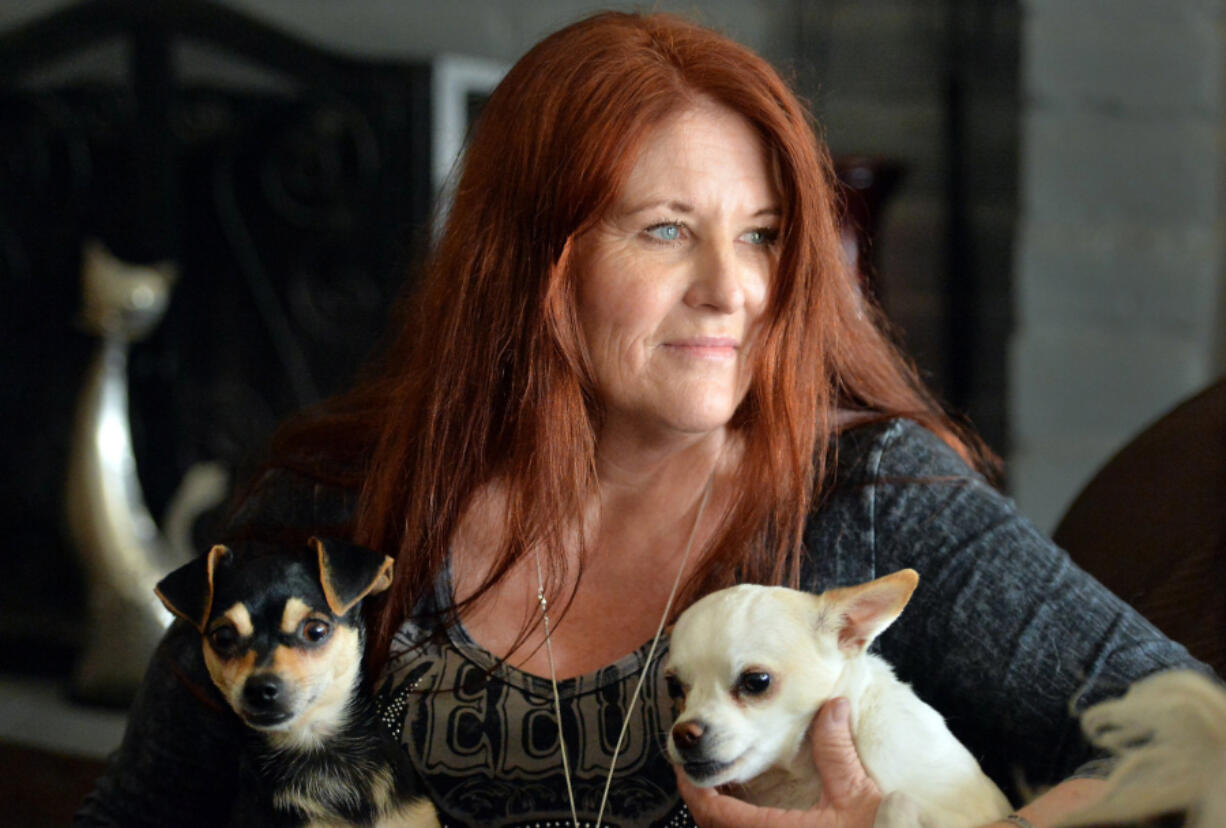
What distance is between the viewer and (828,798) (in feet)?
2.09

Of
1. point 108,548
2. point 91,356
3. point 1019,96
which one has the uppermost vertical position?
point 1019,96

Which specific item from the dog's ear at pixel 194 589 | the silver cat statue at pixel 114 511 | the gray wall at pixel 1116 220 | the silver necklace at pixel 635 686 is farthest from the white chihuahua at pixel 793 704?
the silver cat statue at pixel 114 511

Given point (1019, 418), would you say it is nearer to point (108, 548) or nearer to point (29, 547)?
point (108, 548)

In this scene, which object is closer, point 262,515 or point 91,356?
point 262,515

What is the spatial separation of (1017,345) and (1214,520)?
986mm

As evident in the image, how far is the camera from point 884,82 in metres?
2.27

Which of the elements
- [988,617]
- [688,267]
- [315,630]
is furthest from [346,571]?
[988,617]

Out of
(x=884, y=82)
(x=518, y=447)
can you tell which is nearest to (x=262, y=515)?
(x=518, y=447)

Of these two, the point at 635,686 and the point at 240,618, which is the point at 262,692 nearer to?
the point at 240,618

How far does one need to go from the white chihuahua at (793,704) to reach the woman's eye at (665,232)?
10.0 inches

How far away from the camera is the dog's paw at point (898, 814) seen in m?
0.59

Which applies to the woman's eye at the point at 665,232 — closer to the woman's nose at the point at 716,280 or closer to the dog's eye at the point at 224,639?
the woman's nose at the point at 716,280

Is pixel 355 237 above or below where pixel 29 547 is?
above

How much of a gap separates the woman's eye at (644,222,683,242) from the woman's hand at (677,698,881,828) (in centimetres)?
32
